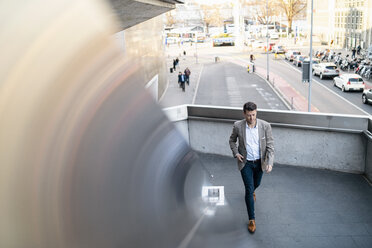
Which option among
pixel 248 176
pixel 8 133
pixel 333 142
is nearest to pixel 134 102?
pixel 8 133

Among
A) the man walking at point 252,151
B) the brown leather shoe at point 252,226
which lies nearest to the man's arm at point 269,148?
the man walking at point 252,151

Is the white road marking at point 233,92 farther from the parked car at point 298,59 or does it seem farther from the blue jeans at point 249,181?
the blue jeans at point 249,181

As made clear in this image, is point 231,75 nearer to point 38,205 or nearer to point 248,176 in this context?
point 248,176

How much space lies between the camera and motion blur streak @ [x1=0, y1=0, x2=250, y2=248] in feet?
4.22

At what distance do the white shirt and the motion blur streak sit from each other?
279 centimetres

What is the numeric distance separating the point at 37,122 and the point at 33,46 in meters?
0.26

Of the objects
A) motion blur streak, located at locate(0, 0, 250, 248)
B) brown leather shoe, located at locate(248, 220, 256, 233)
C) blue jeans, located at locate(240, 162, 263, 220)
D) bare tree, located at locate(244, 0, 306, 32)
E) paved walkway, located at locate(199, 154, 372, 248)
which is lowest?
paved walkway, located at locate(199, 154, 372, 248)

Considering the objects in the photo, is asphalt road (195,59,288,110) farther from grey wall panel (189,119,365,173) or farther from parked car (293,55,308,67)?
grey wall panel (189,119,365,173)

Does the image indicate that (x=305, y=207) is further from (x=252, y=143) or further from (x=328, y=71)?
(x=328, y=71)

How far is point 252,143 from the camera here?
4.91 metres

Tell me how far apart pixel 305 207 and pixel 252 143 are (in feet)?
4.46

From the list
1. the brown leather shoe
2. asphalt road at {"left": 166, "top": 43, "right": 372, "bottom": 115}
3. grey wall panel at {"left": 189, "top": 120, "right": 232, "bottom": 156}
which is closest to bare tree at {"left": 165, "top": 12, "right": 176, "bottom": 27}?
asphalt road at {"left": 166, "top": 43, "right": 372, "bottom": 115}

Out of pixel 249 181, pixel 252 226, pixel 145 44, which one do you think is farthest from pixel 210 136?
pixel 145 44

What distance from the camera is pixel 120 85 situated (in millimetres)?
1839
